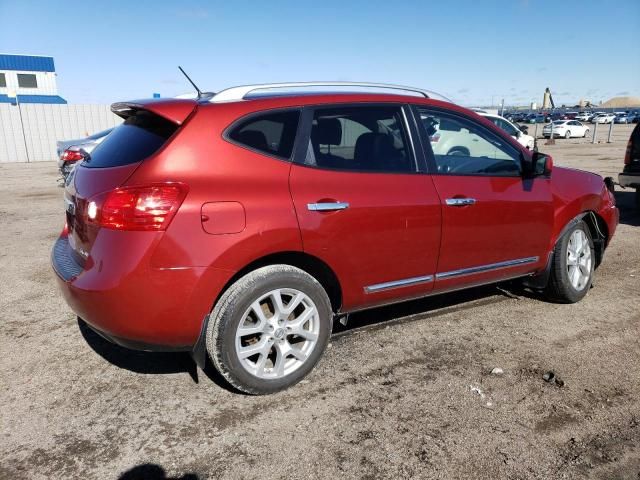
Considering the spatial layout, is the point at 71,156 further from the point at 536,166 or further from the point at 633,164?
the point at 633,164

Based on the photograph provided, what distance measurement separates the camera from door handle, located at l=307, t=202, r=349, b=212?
10.2 feet

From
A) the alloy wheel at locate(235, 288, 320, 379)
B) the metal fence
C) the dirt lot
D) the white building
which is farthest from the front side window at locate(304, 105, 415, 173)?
the white building

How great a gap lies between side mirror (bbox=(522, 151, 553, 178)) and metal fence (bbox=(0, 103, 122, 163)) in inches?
875

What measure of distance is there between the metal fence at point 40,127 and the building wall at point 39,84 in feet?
105

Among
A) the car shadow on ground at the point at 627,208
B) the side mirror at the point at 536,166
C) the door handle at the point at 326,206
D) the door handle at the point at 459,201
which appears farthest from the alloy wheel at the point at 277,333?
the car shadow on ground at the point at 627,208

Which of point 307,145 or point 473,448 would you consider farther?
point 307,145

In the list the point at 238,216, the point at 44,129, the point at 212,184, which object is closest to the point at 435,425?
the point at 238,216

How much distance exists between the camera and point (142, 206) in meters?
2.69

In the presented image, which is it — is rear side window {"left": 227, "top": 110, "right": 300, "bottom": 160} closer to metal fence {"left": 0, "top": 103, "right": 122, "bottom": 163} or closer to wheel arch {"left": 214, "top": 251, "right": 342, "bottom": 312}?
wheel arch {"left": 214, "top": 251, "right": 342, "bottom": 312}

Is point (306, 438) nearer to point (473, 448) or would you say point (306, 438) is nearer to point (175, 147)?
point (473, 448)

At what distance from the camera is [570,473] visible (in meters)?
2.45

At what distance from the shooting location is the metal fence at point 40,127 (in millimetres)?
21156

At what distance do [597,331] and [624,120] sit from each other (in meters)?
69.9

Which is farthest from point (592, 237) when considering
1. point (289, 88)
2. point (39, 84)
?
point (39, 84)
